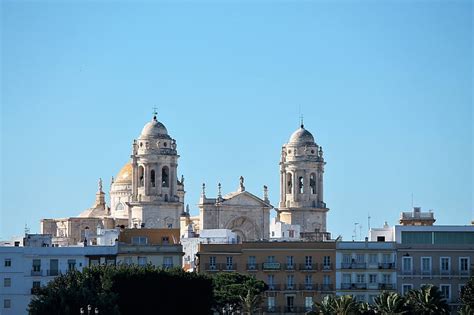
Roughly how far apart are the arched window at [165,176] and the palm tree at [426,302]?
6178cm

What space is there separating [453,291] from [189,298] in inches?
668

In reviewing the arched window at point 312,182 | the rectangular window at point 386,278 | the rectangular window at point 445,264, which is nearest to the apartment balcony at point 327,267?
the rectangular window at point 386,278

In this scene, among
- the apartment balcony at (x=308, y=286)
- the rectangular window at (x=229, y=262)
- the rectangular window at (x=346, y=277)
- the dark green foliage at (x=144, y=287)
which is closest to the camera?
the dark green foliage at (x=144, y=287)

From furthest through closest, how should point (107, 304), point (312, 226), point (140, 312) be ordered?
point (312, 226) < point (140, 312) < point (107, 304)

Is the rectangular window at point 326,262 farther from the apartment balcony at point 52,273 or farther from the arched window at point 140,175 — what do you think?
the arched window at point 140,175

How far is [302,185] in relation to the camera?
171m

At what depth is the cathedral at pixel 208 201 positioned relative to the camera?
16600cm

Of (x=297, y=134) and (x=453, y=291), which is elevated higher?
(x=297, y=134)

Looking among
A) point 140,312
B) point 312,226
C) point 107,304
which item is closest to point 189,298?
point 140,312

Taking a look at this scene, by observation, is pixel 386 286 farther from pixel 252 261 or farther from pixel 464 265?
pixel 252 261

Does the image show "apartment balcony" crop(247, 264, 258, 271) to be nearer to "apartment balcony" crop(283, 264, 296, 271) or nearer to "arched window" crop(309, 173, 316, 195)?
"apartment balcony" crop(283, 264, 296, 271)

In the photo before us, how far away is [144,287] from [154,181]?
62761 millimetres

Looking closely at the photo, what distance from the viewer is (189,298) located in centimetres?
10581

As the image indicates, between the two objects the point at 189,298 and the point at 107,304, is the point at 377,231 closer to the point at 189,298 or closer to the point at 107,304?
the point at 189,298
